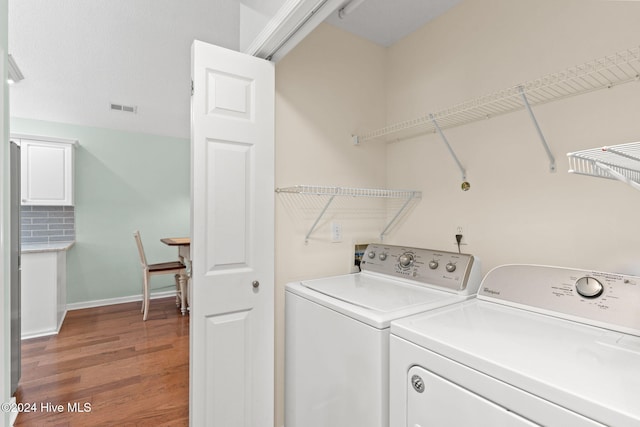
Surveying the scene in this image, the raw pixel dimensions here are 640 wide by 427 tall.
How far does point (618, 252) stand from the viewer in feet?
3.87

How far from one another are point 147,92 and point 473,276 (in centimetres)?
352

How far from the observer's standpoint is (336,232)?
1898mm

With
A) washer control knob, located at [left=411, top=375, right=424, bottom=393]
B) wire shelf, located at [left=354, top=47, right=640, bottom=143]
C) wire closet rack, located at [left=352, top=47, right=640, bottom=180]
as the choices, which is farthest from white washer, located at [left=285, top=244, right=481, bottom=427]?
wire shelf, located at [left=354, top=47, right=640, bottom=143]

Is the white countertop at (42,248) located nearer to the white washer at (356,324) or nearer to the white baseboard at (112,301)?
the white baseboard at (112,301)

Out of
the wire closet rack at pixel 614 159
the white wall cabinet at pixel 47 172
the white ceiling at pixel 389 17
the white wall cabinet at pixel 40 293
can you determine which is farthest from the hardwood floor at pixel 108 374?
the white ceiling at pixel 389 17

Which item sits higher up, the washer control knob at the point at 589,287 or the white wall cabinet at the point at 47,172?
the white wall cabinet at the point at 47,172

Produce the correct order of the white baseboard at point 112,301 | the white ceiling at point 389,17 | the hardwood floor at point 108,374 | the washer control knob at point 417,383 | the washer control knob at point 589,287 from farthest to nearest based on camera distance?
the white baseboard at point 112,301 < the hardwood floor at point 108,374 < the white ceiling at point 389,17 < the washer control knob at point 589,287 < the washer control knob at point 417,383

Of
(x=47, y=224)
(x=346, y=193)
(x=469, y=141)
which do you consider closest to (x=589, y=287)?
(x=469, y=141)

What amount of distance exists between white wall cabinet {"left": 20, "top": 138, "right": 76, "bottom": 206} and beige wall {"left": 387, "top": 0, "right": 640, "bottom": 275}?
399cm

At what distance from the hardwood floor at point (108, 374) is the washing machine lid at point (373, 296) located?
132cm

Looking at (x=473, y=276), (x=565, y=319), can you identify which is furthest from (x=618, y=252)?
(x=473, y=276)

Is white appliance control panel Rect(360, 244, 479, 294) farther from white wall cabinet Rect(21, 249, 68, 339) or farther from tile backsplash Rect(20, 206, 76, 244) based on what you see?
tile backsplash Rect(20, 206, 76, 244)

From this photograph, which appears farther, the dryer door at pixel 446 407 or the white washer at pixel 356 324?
the white washer at pixel 356 324

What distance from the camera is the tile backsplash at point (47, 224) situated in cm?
385
